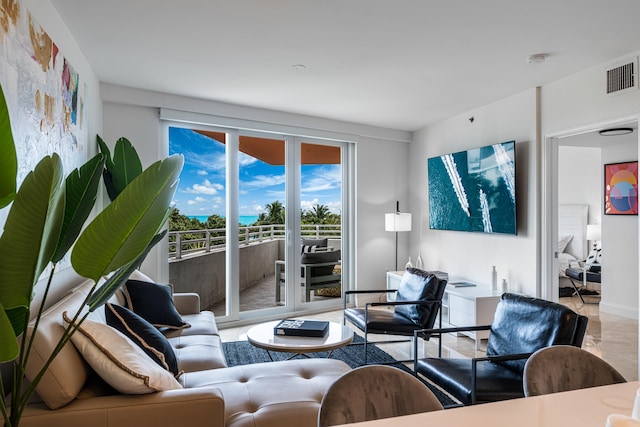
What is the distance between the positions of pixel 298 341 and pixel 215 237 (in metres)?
2.24

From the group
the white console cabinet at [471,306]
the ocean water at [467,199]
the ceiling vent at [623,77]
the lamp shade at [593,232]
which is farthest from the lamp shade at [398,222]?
the lamp shade at [593,232]

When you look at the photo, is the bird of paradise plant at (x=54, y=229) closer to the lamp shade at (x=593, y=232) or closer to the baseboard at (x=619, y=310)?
the baseboard at (x=619, y=310)

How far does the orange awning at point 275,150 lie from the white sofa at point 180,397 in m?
2.90

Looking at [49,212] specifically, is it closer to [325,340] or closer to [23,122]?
[23,122]

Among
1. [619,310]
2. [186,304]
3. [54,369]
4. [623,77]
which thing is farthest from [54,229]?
[619,310]

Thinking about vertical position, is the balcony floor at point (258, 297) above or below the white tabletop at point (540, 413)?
below

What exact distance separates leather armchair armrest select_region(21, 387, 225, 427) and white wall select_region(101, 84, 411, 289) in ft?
9.26

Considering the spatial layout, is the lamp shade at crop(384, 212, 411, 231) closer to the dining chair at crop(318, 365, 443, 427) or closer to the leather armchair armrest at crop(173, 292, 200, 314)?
the leather armchair armrest at crop(173, 292, 200, 314)

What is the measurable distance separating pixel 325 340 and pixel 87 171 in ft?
6.47

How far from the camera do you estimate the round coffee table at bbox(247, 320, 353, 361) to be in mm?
2678

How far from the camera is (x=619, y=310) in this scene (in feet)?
17.4

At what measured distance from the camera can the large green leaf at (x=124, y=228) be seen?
1119 millimetres

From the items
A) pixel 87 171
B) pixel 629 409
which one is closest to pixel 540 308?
pixel 629 409

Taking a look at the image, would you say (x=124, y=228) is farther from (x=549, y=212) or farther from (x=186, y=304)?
(x=549, y=212)
